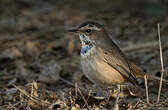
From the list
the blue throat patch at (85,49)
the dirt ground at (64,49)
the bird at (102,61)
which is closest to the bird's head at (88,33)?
the bird at (102,61)

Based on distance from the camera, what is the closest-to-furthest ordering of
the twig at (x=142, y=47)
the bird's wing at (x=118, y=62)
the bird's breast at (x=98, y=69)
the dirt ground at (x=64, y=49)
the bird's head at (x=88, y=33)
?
the dirt ground at (x=64, y=49), the bird's breast at (x=98, y=69), the bird's wing at (x=118, y=62), the bird's head at (x=88, y=33), the twig at (x=142, y=47)

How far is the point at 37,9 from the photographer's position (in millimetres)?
13953

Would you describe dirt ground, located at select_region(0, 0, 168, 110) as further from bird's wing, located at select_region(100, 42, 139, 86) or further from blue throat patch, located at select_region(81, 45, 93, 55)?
blue throat patch, located at select_region(81, 45, 93, 55)

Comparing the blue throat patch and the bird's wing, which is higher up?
the blue throat patch

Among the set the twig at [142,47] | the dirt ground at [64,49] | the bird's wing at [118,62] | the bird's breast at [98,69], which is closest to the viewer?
the dirt ground at [64,49]

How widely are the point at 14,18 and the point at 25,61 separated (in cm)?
401

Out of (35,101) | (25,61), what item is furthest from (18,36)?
(35,101)

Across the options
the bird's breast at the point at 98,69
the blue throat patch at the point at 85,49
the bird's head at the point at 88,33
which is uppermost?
the bird's head at the point at 88,33

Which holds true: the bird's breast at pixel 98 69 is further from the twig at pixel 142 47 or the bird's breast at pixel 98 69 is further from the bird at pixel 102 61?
the twig at pixel 142 47

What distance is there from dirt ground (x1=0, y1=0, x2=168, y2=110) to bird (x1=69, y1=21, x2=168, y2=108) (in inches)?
9.9

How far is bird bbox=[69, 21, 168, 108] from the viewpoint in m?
6.67

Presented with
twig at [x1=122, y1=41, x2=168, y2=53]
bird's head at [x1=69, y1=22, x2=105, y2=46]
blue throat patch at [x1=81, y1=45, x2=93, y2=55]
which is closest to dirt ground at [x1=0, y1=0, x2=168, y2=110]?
twig at [x1=122, y1=41, x2=168, y2=53]

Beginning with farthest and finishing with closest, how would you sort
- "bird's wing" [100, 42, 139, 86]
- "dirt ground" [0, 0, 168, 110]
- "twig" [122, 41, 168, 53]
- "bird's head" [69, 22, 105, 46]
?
"twig" [122, 41, 168, 53]
"bird's head" [69, 22, 105, 46]
"bird's wing" [100, 42, 139, 86]
"dirt ground" [0, 0, 168, 110]

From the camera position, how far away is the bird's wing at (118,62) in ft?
22.3
